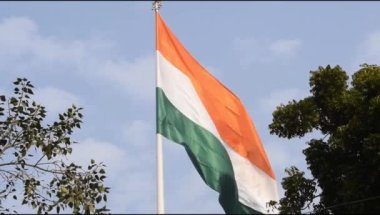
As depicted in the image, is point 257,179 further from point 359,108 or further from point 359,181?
point 359,108

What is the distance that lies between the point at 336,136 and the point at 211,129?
5.83 metres

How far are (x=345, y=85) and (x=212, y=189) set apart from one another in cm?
843

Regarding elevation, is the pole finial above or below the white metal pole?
above

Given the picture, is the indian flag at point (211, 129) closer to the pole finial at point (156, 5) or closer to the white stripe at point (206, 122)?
the white stripe at point (206, 122)

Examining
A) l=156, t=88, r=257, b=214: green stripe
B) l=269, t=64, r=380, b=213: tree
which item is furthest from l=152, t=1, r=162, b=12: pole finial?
l=269, t=64, r=380, b=213: tree

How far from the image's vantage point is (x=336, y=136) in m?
17.4

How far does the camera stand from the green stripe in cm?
1195

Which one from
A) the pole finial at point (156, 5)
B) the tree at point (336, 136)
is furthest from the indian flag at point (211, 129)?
the tree at point (336, 136)

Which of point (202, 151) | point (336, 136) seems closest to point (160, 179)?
point (202, 151)

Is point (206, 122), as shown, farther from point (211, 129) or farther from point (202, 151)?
point (202, 151)

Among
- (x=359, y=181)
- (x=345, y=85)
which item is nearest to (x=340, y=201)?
(x=359, y=181)

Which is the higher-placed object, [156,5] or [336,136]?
[156,5]

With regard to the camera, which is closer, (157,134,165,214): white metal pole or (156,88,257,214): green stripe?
(157,134,165,214): white metal pole

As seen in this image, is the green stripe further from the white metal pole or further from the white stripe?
the white metal pole
